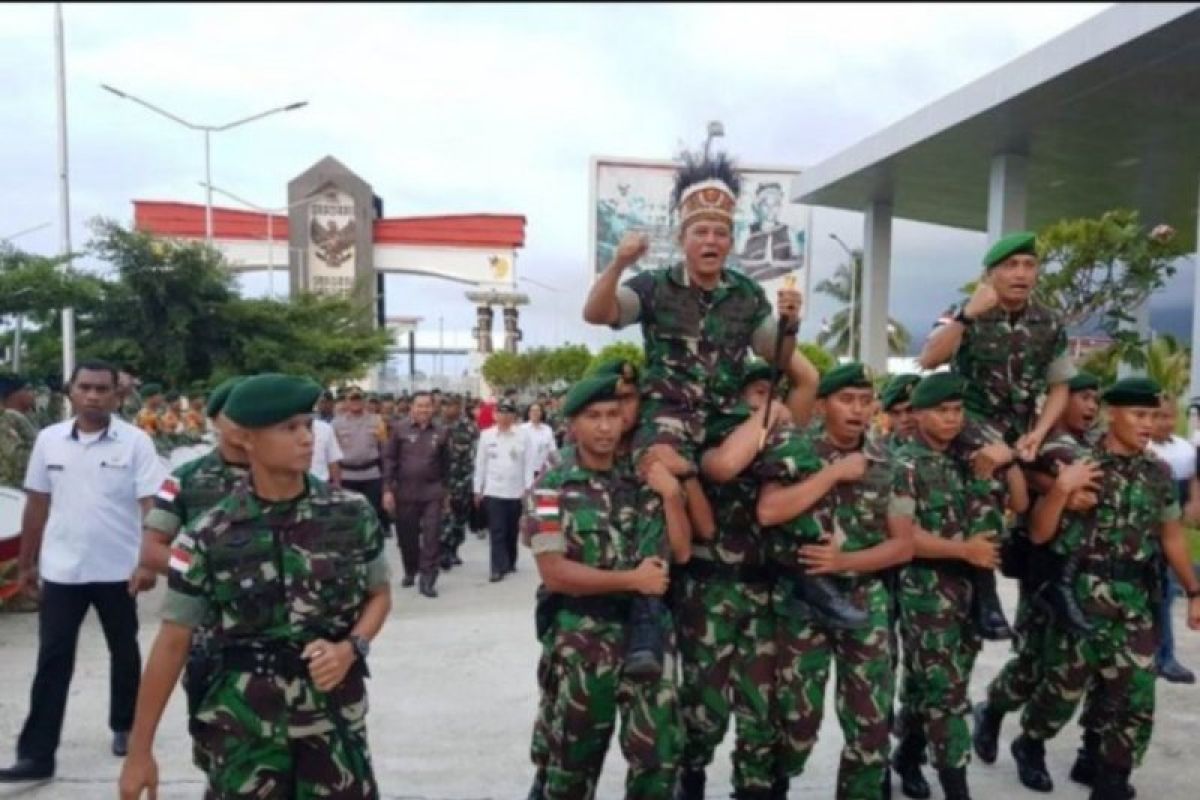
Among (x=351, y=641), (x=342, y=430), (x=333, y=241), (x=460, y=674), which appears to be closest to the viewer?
(x=351, y=641)

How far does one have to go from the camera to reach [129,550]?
4.27 meters

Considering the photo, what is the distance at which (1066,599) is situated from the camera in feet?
12.9

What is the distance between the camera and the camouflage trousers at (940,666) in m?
3.77

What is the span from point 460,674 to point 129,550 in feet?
7.20

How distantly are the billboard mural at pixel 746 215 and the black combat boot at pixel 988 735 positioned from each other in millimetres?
28253

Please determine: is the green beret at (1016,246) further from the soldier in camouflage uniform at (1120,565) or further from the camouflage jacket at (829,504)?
the camouflage jacket at (829,504)

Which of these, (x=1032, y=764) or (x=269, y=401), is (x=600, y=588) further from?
(x=1032, y=764)

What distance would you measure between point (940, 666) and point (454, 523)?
22.7 feet

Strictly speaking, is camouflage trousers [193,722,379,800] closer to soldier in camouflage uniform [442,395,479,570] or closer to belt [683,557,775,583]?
belt [683,557,775,583]

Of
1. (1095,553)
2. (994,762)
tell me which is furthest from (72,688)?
(1095,553)

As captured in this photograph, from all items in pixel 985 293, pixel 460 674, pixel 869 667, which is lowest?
pixel 460 674

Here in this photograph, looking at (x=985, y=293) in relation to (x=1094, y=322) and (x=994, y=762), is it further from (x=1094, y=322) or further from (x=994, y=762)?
(x=1094, y=322)

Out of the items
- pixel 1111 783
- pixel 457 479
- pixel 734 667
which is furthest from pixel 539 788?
pixel 457 479

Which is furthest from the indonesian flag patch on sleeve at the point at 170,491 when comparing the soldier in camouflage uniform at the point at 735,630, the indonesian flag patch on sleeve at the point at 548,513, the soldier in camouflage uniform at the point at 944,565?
the soldier in camouflage uniform at the point at 944,565
